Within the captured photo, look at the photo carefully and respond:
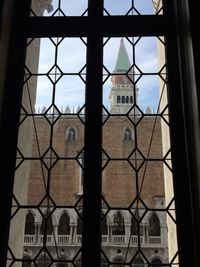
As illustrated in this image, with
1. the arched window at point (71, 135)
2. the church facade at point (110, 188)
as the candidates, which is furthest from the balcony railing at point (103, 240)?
the arched window at point (71, 135)

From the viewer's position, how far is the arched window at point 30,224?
1752 millimetres

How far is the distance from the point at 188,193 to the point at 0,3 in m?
1.21

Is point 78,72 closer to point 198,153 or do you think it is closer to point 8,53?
point 8,53

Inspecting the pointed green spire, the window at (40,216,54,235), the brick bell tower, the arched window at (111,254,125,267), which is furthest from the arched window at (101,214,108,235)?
the pointed green spire

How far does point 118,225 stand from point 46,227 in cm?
31

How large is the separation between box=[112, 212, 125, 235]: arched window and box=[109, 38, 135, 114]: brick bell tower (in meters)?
0.50

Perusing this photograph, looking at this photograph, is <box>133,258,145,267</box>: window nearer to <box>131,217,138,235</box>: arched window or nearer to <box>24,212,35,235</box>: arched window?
<box>131,217,138,235</box>: arched window

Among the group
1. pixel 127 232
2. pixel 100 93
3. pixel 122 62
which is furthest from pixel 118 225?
pixel 122 62

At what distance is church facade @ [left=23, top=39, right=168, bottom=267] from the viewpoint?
1707mm

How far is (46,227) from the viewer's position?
1.75 meters

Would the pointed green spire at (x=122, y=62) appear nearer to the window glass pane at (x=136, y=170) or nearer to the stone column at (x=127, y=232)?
the window glass pane at (x=136, y=170)

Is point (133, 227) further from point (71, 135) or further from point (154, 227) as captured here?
point (71, 135)

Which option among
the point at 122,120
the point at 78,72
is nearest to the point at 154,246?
the point at 122,120

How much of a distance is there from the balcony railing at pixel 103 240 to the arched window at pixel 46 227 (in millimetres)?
17
